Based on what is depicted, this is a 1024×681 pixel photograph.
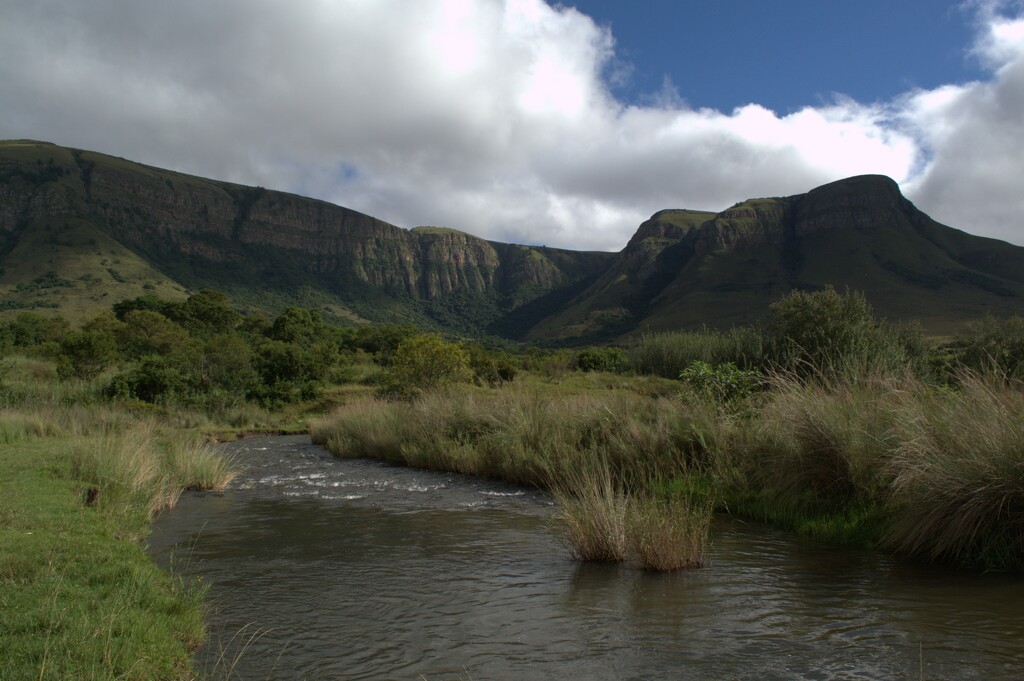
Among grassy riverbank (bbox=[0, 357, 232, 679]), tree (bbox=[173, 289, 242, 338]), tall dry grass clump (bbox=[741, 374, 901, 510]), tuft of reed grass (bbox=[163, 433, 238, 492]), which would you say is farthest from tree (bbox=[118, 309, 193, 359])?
tall dry grass clump (bbox=[741, 374, 901, 510])

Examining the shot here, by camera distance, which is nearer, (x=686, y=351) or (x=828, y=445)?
(x=828, y=445)

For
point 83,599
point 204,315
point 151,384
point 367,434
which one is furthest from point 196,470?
point 204,315

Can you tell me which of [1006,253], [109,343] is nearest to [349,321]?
[109,343]

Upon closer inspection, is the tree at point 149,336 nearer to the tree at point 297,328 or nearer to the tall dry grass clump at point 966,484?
the tree at point 297,328

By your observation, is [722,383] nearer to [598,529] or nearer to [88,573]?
[598,529]

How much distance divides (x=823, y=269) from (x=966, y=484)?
505 ft

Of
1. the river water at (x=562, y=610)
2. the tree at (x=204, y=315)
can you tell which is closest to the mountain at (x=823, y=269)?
the tree at (x=204, y=315)

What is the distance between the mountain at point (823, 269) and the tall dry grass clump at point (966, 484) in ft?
355

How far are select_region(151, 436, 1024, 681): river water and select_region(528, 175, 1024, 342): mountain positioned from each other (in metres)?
110

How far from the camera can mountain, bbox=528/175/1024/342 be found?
409 ft

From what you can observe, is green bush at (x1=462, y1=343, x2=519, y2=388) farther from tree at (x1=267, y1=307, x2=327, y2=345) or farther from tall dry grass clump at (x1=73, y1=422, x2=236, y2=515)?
tall dry grass clump at (x1=73, y1=422, x2=236, y2=515)

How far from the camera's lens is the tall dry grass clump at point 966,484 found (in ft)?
25.3

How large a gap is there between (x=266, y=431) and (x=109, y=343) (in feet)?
64.5

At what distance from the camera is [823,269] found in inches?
5763
